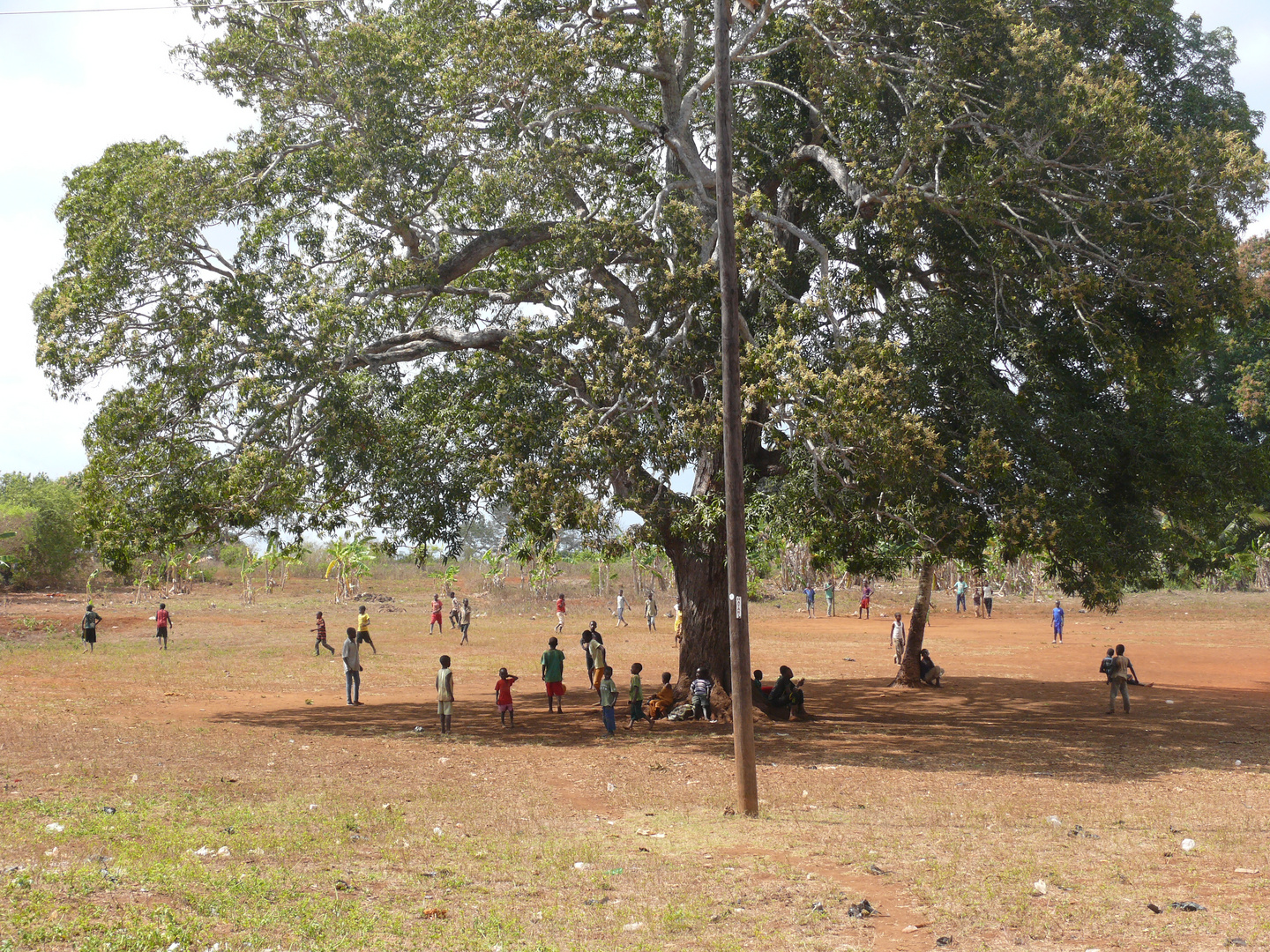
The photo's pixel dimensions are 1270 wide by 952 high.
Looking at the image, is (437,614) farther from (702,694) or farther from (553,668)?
(702,694)

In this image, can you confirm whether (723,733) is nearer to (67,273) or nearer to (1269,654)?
(67,273)

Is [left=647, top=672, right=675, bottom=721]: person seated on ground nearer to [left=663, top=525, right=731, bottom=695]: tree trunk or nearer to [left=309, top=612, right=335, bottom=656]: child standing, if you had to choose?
[left=663, top=525, right=731, bottom=695]: tree trunk

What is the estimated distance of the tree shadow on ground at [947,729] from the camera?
51.4 ft

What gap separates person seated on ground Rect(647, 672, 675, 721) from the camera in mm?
19344

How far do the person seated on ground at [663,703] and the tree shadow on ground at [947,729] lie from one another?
1.21 ft

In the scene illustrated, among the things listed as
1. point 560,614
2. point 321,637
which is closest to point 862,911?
point 321,637

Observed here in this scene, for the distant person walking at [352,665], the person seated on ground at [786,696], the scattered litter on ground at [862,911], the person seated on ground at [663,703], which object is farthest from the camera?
the distant person walking at [352,665]

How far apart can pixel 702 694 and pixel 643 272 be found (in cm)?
794

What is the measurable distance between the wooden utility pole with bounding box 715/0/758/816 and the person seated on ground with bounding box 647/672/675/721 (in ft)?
26.2

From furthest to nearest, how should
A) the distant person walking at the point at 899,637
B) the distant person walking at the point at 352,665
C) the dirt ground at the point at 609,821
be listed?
the distant person walking at the point at 899,637, the distant person walking at the point at 352,665, the dirt ground at the point at 609,821

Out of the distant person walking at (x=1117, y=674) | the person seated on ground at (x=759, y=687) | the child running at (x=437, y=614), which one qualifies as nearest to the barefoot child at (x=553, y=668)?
the person seated on ground at (x=759, y=687)

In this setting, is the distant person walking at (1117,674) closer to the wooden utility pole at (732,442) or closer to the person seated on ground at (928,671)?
the person seated on ground at (928,671)

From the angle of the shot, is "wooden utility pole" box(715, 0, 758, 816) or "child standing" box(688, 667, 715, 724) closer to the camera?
"wooden utility pole" box(715, 0, 758, 816)

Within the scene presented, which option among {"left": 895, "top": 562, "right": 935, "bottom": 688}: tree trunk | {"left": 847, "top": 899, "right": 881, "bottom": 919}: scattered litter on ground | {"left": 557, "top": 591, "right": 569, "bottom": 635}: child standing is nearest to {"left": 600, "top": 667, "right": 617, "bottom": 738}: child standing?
{"left": 895, "top": 562, "right": 935, "bottom": 688}: tree trunk
